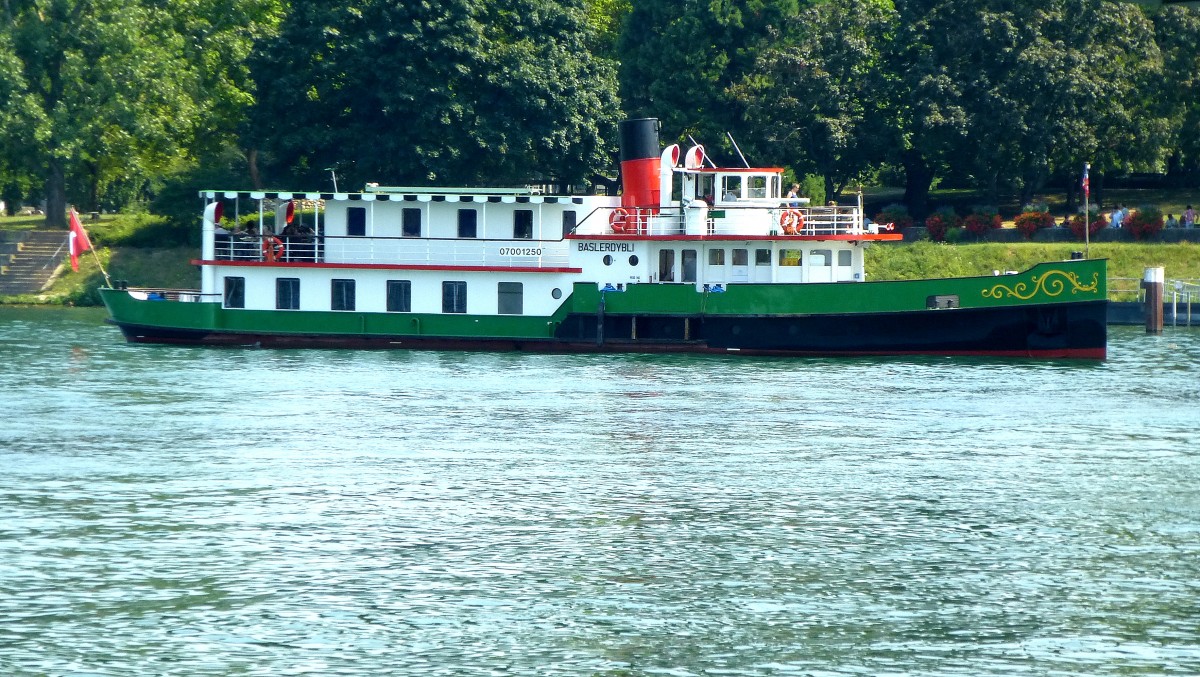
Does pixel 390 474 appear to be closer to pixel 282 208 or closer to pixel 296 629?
pixel 296 629

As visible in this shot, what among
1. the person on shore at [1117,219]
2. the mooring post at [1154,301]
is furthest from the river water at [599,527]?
the person on shore at [1117,219]

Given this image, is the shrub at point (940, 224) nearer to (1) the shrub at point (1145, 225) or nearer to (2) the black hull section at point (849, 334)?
(1) the shrub at point (1145, 225)

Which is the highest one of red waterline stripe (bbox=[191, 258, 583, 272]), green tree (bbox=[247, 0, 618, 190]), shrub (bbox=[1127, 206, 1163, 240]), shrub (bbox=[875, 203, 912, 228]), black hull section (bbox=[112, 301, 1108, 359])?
green tree (bbox=[247, 0, 618, 190])

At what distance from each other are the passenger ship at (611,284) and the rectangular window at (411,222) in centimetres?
3

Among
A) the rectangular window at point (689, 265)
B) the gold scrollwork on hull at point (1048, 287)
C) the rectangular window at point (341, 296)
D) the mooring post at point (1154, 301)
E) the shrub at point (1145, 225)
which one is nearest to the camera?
the gold scrollwork on hull at point (1048, 287)

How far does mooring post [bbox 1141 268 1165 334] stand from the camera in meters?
50.4

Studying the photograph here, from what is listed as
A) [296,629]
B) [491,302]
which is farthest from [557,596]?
[491,302]

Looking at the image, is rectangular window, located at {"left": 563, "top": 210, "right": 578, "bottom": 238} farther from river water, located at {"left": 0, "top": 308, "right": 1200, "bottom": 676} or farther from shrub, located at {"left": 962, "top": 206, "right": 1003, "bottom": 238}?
shrub, located at {"left": 962, "top": 206, "right": 1003, "bottom": 238}

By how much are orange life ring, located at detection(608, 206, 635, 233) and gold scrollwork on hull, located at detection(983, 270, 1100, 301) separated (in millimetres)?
9853

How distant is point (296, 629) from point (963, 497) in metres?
10.7

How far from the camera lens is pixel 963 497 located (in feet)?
73.6

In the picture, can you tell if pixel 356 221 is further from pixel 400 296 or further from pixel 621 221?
pixel 621 221

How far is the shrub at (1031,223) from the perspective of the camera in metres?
60.2

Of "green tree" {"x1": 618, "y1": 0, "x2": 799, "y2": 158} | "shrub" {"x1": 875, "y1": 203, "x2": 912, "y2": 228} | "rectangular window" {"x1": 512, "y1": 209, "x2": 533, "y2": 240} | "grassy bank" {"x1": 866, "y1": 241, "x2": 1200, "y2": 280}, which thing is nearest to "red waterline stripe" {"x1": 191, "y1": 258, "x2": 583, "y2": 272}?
"rectangular window" {"x1": 512, "y1": 209, "x2": 533, "y2": 240}
